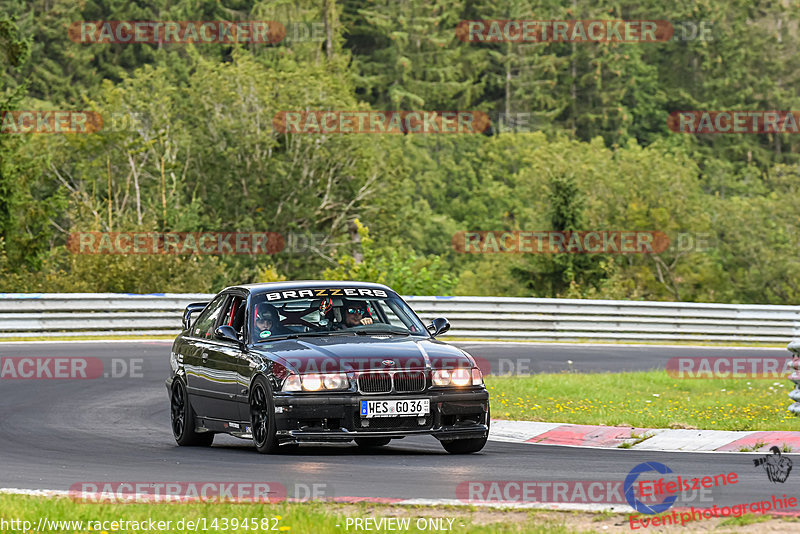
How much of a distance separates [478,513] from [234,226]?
161 feet

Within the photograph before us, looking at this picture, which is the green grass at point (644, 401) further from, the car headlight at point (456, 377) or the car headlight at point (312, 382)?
the car headlight at point (312, 382)

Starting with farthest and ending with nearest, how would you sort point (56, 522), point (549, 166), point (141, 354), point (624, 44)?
point (624, 44)
point (549, 166)
point (141, 354)
point (56, 522)

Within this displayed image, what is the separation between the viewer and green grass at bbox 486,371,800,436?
14.3 meters

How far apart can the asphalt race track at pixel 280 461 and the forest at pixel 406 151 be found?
16.9 meters

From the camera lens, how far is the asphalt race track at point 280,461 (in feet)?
31.7

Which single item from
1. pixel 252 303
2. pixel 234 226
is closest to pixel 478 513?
pixel 252 303

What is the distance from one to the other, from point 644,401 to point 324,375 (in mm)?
6665

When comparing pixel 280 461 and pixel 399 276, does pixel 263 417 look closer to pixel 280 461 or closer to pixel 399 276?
pixel 280 461

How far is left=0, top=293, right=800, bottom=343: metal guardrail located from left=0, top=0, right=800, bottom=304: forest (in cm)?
337

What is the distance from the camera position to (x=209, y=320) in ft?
44.4

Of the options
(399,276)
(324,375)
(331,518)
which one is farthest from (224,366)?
(399,276)

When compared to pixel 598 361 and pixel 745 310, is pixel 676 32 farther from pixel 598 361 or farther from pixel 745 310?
pixel 598 361

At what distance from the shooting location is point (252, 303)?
1263 centimetres

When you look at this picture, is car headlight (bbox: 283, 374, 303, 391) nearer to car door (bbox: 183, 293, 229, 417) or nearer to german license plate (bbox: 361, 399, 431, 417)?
german license plate (bbox: 361, 399, 431, 417)
